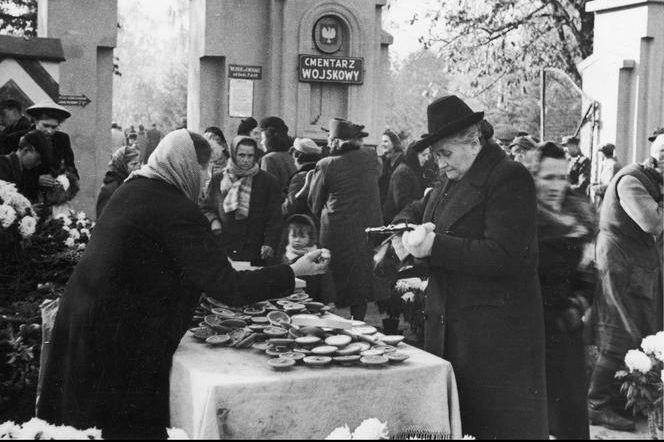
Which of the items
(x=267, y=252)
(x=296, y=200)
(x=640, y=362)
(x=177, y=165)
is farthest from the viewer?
(x=296, y=200)

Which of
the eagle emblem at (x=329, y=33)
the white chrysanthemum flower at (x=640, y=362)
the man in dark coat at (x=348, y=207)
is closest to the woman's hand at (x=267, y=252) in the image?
the man in dark coat at (x=348, y=207)

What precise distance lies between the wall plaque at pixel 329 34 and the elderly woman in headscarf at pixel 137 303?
961 centimetres

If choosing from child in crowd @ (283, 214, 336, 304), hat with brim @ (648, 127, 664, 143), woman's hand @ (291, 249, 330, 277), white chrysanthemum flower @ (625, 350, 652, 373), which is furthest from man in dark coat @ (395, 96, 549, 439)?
hat with brim @ (648, 127, 664, 143)

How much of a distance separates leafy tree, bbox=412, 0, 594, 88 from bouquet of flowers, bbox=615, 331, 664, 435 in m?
11.7

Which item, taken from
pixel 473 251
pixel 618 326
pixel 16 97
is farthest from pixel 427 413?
pixel 16 97

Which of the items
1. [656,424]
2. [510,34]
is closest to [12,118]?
[656,424]

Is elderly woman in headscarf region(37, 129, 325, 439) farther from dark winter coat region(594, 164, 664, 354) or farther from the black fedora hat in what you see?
dark winter coat region(594, 164, 664, 354)

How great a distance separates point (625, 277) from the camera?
6098 mm

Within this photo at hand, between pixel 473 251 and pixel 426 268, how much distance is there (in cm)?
52

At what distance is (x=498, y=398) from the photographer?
3576mm

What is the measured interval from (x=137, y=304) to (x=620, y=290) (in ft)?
12.5

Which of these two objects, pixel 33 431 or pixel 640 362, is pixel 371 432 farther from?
pixel 640 362

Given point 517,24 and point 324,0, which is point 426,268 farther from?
point 517,24

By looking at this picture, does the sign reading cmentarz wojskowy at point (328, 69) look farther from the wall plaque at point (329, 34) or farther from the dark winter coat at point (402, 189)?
the dark winter coat at point (402, 189)
